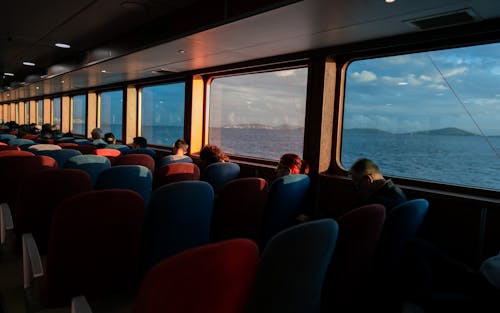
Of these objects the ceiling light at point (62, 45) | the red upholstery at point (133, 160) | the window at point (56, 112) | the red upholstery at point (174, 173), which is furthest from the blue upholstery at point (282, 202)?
the window at point (56, 112)

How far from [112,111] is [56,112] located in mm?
6111

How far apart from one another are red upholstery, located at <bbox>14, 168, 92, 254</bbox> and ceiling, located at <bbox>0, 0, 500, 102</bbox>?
6.46 ft

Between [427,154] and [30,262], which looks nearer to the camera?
[30,262]

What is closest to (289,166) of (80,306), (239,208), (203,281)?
(239,208)

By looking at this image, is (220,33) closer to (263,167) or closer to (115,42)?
(263,167)

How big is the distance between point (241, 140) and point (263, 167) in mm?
1897

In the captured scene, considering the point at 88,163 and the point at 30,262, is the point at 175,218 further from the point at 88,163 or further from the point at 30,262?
the point at 88,163

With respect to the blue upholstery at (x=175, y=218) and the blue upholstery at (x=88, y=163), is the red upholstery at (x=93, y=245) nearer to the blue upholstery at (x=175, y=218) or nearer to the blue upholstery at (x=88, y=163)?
the blue upholstery at (x=175, y=218)

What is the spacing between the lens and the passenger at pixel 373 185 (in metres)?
2.49

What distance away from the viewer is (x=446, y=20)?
2.81 m

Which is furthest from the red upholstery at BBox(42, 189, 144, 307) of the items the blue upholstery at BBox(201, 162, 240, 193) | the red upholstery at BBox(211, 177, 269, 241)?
the blue upholstery at BBox(201, 162, 240, 193)

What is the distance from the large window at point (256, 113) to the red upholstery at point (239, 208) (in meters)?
2.47

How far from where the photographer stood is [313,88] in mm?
4293

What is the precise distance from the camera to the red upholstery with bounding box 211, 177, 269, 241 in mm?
2480
